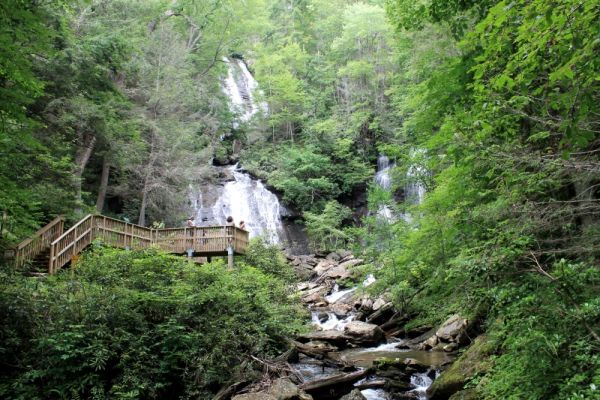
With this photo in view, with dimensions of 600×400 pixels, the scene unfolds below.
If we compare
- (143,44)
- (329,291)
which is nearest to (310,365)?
(329,291)

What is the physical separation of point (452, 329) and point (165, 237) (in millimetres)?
10650

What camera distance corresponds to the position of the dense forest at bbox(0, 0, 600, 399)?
12.7 ft

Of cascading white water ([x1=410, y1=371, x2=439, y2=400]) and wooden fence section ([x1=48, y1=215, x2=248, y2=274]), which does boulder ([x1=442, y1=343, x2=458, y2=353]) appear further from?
wooden fence section ([x1=48, y1=215, x2=248, y2=274])

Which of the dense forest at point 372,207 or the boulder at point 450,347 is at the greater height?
the dense forest at point 372,207

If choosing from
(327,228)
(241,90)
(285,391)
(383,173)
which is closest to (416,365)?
(285,391)

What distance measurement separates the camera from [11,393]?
227 inches

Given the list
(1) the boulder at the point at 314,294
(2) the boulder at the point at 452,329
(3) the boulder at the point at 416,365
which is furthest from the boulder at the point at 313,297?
(3) the boulder at the point at 416,365

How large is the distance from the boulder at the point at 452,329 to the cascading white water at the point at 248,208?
16.8 m

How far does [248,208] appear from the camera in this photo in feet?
92.5

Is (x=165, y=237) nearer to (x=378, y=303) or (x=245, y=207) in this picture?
(x=378, y=303)

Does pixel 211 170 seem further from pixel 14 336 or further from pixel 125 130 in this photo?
pixel 14 336

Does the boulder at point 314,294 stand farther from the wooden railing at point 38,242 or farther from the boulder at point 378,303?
the wooden railing at point 38,242

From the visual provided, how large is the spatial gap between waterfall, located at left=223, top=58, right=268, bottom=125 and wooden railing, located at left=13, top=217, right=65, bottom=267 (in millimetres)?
24939

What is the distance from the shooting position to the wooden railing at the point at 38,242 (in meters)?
10.4
